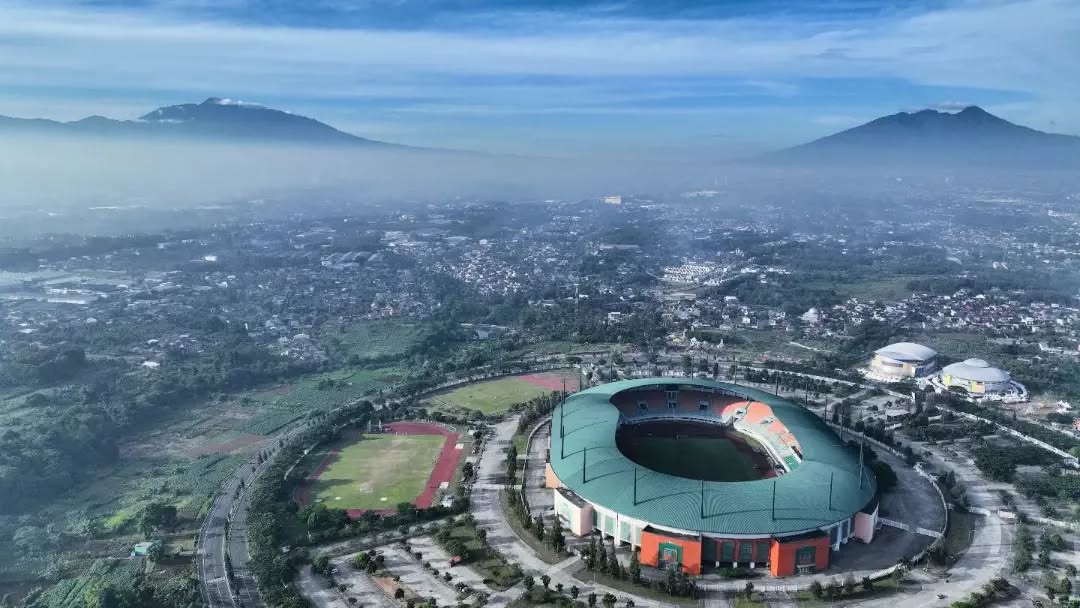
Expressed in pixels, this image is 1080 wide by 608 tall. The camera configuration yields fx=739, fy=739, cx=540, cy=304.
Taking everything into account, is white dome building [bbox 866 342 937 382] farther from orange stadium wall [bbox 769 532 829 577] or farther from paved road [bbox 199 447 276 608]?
paved road [bbox 199 447 276 608]

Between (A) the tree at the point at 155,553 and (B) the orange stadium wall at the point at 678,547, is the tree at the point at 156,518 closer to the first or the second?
(A) the tree at the point at 155,553

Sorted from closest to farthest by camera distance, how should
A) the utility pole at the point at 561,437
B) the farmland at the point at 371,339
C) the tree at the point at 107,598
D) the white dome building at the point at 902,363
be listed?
the tree at the point at 107,598
the utility pole at the point at 561,437
the white dome building at the point at 902,363
the farmland at the point at 371,339

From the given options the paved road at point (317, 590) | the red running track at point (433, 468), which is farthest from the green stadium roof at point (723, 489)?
the paved road at point (317, 590)

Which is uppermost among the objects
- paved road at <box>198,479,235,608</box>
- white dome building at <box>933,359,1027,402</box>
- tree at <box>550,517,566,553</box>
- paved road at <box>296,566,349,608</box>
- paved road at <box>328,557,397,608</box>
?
white dome building at <box>933,359,1027,402</box>

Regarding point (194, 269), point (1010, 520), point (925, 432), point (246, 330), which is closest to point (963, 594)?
point (1010, 520)

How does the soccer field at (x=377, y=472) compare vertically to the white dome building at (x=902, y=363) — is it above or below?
below

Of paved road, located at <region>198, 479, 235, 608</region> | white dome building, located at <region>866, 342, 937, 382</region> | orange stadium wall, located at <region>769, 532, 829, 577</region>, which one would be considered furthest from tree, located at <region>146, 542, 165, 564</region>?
white dome building, located at <region>866, 342, 937, 382</region>
